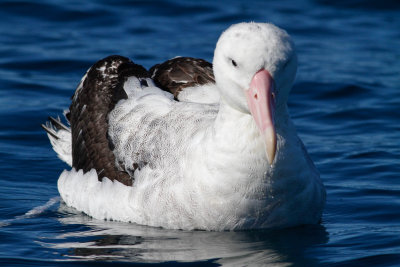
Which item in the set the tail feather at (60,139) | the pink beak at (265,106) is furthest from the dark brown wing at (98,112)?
the pink beak at (265,106)

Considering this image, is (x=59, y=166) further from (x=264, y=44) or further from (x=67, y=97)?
(x=264, y=44)

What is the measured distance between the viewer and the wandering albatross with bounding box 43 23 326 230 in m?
6.48

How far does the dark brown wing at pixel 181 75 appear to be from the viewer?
8.55 m

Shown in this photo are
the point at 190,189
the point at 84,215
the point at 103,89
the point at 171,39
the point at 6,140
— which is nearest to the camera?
the point at 190,189

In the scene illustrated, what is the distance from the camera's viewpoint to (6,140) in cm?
1073

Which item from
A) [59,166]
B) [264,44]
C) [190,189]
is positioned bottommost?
[59,166]

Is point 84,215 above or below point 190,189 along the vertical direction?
below

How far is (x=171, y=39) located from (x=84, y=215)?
24.9ft

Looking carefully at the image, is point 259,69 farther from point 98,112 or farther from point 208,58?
point 208,58

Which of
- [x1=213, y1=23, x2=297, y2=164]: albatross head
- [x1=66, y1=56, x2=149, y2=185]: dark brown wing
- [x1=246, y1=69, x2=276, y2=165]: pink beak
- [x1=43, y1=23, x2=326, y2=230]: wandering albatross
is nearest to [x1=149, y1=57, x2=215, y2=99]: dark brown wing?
[x1=43, y1=23, x2=326, y2=230]: wandering albatross

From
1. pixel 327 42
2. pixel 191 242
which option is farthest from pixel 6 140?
pixel 327 42

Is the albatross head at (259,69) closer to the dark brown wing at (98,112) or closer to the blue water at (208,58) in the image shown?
the blue water at (208,58)

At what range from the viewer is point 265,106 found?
634 centimetres

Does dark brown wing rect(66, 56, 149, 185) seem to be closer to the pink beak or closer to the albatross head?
the albatross head
